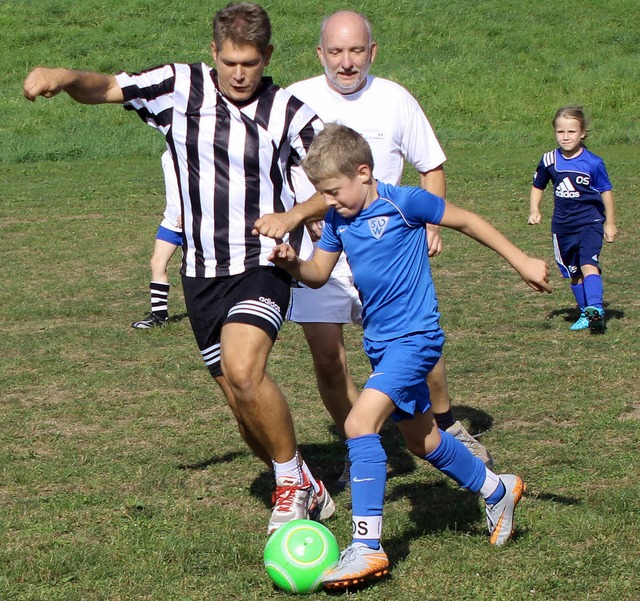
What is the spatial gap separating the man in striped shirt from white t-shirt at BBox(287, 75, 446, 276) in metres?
0.47

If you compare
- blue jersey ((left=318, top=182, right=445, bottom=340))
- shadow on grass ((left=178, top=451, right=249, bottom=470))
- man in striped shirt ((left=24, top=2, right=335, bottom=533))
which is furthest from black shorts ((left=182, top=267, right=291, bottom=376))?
shadow on grass ((left=178, top=451, right=249, bottom=470))

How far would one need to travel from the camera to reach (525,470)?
5270 millimetres

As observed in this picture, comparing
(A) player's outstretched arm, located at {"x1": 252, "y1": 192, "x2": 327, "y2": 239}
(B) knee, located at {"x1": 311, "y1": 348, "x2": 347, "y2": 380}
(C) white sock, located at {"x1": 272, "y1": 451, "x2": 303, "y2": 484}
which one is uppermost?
(A) player's outstretched arm, located at {"x1": 252, "y1": 192, "x2": 327, "y2": 239}

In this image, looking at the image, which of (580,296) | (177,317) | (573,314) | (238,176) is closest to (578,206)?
(580,296)

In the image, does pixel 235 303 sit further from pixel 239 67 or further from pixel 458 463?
pixel 458 463

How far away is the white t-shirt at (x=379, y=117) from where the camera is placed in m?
5.23

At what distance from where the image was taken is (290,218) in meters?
4.30

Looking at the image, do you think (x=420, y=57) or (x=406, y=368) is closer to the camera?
(x=406, y=368)

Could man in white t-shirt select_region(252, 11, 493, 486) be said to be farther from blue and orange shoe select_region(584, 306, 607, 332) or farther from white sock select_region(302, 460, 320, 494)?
blue and orange shoe select_region(584, 306, 607, 332)

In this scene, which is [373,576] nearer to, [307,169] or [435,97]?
[307,169]

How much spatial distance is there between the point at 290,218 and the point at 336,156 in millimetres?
363

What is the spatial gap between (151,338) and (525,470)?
4109mm

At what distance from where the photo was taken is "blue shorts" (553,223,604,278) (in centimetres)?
871

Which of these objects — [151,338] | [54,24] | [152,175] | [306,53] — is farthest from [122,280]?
[54,24]
